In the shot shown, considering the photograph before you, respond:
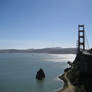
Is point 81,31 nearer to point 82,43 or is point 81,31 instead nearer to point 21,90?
point 82,43

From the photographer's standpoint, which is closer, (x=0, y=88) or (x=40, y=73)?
(x=0, y=88)

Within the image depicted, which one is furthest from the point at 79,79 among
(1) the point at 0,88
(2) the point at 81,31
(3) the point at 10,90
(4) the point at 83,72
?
(2) the point at 81,31

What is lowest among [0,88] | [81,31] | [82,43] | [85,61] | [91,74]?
[0,88]

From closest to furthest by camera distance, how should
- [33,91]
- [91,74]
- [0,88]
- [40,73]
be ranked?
[91,74]
[33,91]
[0,88]
[40,73]

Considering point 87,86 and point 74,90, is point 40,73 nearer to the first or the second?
point 74,90

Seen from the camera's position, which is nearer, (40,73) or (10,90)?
(10,90)

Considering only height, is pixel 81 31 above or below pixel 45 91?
above

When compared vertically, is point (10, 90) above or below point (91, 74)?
below

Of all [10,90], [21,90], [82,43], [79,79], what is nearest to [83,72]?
[79,79]

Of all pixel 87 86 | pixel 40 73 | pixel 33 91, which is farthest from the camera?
pixel 40 73
